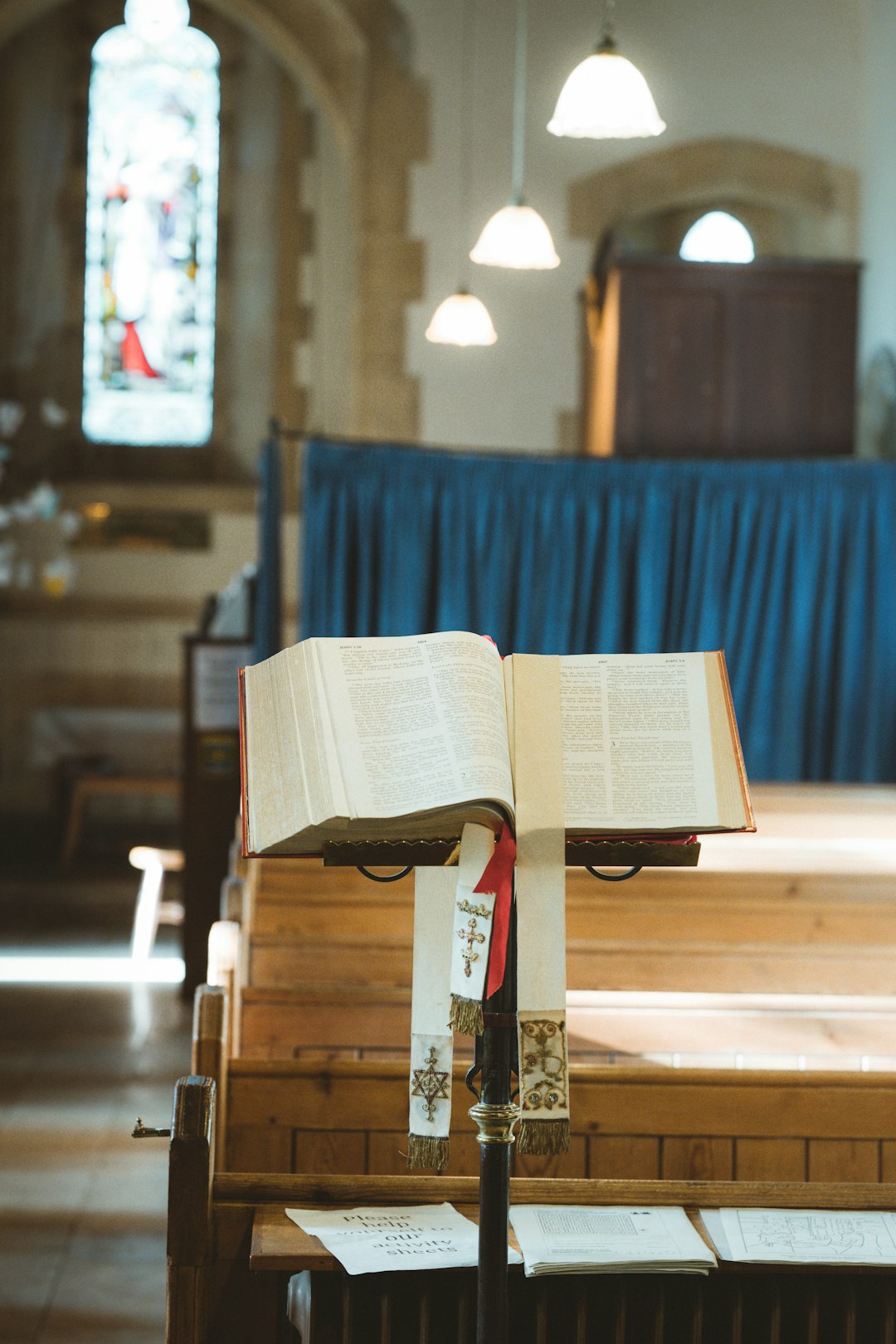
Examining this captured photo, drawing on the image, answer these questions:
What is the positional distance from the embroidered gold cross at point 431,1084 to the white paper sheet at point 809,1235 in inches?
20.5

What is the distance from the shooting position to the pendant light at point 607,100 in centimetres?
418

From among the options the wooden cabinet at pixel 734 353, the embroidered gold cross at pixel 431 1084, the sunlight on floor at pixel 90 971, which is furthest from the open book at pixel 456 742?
the wooden cabinet at pixel 734 353

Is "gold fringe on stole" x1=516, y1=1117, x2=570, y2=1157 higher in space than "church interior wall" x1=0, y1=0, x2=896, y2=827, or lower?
lower

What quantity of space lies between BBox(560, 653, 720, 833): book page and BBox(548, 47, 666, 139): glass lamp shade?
2970mm

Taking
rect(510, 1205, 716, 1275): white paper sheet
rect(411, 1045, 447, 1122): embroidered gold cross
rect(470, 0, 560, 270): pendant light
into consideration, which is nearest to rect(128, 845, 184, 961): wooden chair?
rect(470, 0, 560, 270): pendant light

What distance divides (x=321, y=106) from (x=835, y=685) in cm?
485

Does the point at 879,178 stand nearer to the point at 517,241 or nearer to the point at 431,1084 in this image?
the point at 517,241

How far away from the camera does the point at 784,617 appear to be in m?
6.50

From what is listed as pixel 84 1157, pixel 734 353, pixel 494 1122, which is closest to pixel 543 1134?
pixel 494 1122

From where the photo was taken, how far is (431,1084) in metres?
1.63

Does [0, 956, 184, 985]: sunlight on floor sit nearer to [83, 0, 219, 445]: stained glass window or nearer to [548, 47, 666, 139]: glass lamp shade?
[548, 47, 666, 139]: glass lamp shade

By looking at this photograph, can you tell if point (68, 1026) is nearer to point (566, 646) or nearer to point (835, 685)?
point (566, 646)

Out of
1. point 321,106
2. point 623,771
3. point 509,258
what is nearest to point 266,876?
point 623,771

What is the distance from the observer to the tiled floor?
10.5 feet
